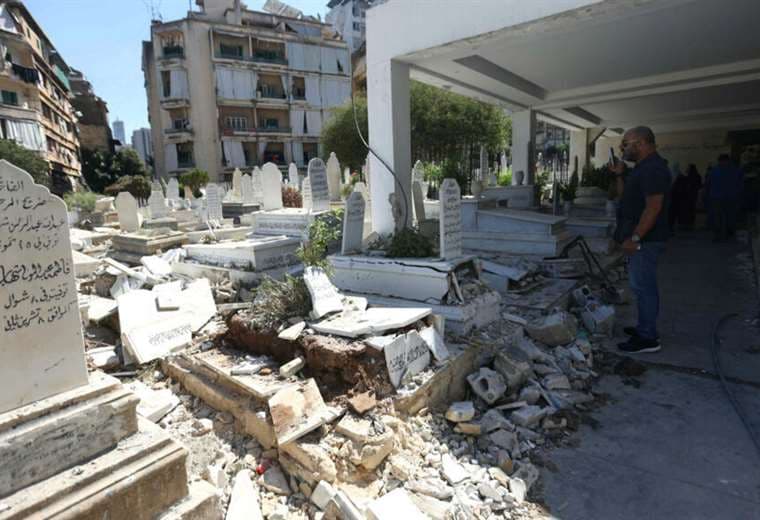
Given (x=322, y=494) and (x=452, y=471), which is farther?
(x=452, y=471)

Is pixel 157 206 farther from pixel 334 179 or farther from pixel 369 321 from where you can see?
pixel 369 321

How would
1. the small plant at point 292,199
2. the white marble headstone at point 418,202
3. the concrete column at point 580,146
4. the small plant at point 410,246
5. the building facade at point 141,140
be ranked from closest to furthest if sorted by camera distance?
the small plant at point 410,246 → the white marble headstone at point 418,202 → the small plant at point 292,199 → the concrete column at point 580,146 → the building facade at point 141,140

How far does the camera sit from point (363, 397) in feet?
10.0

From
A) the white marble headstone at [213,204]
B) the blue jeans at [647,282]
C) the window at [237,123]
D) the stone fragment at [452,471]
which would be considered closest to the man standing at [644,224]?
the blue jeans at [647,282]

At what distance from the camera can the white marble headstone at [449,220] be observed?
4504 mm

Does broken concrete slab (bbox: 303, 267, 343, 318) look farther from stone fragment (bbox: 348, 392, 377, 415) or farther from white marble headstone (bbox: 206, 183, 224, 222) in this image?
white marble headstone (bbox: 206, 183, 224, 222)

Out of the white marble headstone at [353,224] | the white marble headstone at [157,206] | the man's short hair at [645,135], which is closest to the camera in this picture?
the man's short hair at [645,135]

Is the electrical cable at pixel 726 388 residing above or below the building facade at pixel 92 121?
below

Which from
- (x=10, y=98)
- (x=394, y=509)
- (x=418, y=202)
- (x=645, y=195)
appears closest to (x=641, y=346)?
(x=645, y=195)

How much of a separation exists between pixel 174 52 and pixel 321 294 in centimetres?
3617

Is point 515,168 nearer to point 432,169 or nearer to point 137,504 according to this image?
point 432,169

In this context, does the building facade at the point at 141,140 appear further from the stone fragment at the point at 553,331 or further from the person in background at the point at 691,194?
the stone fragment at the point at 553,331

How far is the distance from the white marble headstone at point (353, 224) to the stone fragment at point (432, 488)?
306 centimetres

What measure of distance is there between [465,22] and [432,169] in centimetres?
1093
